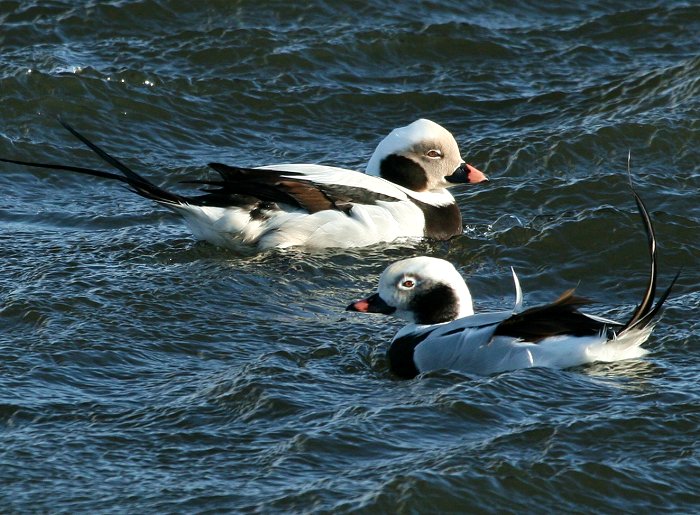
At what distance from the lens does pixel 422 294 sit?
6734mm

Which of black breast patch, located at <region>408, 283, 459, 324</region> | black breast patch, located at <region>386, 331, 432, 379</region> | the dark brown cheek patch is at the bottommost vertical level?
black breast patch, located at <region>386, 331, 432, 379</region>

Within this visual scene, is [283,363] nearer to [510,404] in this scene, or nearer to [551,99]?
[510,404]

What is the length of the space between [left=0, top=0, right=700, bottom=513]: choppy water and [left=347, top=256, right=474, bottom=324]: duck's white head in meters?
0.25

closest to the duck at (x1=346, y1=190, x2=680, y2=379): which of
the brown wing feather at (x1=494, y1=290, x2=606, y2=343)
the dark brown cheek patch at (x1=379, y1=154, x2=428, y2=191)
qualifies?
the brown wing feather at (x1=494, y1=290, x2=606, y2=343)

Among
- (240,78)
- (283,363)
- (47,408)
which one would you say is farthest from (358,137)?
(47,408)

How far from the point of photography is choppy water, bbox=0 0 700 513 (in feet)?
17.6

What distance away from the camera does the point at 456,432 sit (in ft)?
18.7

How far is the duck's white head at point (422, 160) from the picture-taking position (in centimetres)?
911

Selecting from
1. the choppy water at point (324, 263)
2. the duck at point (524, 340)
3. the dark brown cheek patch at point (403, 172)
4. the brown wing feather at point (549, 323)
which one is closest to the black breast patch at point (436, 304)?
the duck at point (524, 340)

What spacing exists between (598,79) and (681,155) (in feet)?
5.46

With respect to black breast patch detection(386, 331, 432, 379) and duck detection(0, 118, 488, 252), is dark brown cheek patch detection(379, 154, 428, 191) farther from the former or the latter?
black breast patch detection(386, 331, 432, 379)

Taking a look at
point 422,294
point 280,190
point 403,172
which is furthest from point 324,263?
point 422,294

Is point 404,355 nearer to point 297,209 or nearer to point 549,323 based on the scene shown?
point 549,323

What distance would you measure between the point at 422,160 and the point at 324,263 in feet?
4.06
